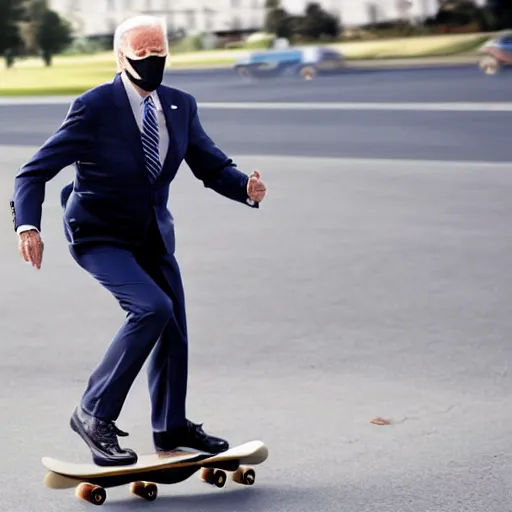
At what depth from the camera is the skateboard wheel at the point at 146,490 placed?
4.91 metres

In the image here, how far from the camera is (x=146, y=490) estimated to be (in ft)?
16.1

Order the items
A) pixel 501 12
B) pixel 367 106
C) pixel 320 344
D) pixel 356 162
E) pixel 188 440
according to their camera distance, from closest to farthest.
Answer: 1. pixel 188 440
2. pixel 320 344
3. pixel 356 162
4. pixel 501 12
5. pixel 367 106

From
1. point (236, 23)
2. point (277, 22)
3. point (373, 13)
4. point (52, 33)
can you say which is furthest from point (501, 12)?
point (52, 33)

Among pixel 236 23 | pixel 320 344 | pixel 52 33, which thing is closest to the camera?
pixel 320 344

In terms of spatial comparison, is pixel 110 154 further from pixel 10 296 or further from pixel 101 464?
pixel 10 296

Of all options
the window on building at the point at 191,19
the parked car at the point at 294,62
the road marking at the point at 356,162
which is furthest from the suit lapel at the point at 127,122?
the parked car at the point at 294,62

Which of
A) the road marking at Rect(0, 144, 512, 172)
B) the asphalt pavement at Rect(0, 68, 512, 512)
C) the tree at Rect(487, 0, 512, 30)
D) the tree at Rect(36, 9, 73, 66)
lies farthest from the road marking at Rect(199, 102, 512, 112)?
the asphalt pavement at Rect(0, 68, 512, 512)

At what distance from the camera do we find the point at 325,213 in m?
12.8

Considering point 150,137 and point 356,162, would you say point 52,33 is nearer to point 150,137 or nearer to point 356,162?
point 356,162

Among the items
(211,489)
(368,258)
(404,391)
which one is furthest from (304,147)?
(211,489)

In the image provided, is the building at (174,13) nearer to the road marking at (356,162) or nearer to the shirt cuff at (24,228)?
the road marking at (356,162)

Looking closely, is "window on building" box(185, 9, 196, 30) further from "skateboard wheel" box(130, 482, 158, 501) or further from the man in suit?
"skateboard wheel" box(130, 482, 158, 501)

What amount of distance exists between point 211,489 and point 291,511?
1.33ft

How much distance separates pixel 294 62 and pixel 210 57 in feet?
6.18
